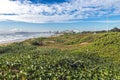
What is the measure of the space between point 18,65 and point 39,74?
3883 mm

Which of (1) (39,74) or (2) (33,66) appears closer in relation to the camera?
(1) (39,74)

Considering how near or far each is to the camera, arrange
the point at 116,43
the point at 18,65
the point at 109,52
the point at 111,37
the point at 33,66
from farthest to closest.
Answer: the point at 111,37, the point at 116,43, the point at 109,52, the point at 18,65, the point at 33,66

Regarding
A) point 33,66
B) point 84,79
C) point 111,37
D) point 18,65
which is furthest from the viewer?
point 111,37

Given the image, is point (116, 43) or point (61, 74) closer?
point (61, 74)

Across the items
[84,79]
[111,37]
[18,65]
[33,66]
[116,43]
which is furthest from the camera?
[111,37]

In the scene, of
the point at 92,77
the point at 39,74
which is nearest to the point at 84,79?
the point at 92,77

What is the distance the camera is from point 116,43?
50094 mm

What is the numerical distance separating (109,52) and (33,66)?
93.7 ft

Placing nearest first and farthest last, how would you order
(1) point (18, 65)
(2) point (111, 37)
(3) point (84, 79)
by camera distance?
(3) point (84, 79), (1) point (18, 65), (2) point (111, 37)

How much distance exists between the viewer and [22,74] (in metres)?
17.1

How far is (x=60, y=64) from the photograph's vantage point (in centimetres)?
2180

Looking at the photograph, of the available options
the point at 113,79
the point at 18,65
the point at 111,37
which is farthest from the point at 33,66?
the point at 111,37

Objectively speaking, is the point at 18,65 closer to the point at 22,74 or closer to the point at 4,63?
the point at 4,63

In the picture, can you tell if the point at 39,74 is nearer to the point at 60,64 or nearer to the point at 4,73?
the point at 4,73
